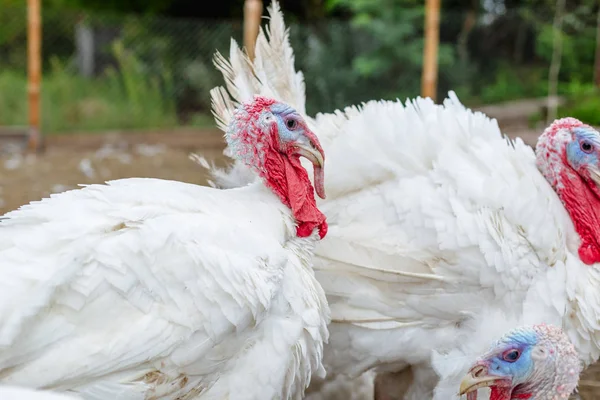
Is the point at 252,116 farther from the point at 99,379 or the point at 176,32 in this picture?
the point at 176,32

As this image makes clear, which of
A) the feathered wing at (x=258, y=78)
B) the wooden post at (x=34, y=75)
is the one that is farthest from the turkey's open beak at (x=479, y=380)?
the wooden post at (x=34, y=75)

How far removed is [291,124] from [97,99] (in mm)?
8985

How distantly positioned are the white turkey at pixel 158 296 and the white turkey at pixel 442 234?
1.13 feet

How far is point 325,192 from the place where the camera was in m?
3.47

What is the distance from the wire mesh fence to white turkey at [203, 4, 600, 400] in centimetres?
740

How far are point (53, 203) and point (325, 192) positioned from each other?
115 cm

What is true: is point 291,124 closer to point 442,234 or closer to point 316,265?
point 316,265

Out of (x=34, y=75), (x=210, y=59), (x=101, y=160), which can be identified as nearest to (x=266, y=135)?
(x=101, y=160)

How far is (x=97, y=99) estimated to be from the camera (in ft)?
37.9

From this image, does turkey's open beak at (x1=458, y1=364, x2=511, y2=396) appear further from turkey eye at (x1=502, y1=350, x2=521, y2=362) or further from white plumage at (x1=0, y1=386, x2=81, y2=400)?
white plumage at (x1=0, y1=386, x2=81, y2=400)

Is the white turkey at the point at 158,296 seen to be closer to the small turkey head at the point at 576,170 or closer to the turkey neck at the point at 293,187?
the turkey neck at the point at 293,187

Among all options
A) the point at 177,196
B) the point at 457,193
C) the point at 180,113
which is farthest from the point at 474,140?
→ the point at 180,113

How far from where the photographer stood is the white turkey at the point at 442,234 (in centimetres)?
309

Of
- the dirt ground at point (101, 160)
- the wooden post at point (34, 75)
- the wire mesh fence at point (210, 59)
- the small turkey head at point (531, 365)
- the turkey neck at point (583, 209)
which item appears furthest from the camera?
the wire mesh fence at point (210, 59)
